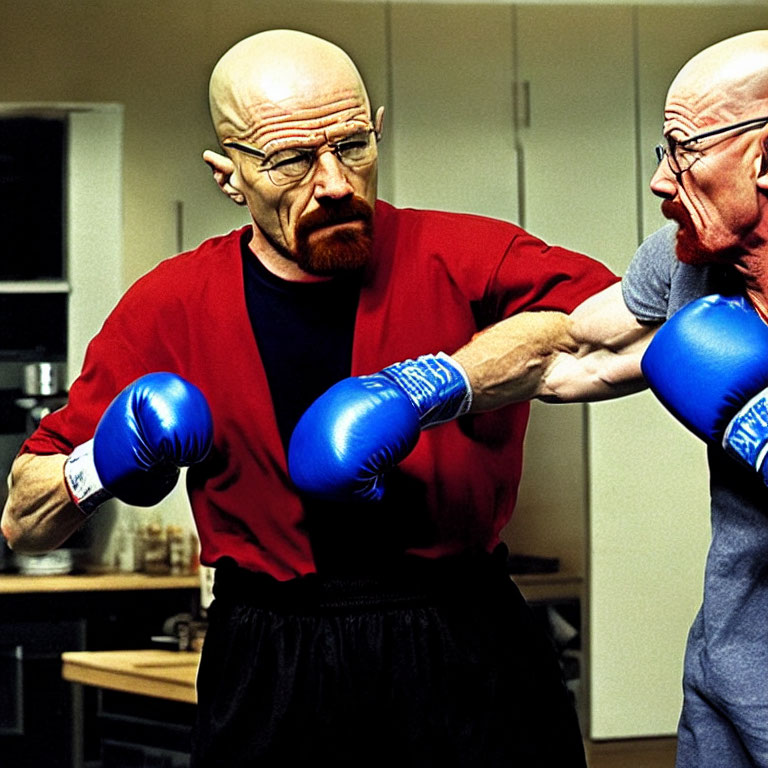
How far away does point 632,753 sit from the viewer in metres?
4.38

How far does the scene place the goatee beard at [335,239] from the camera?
178cm

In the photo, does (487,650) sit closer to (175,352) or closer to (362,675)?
(362,675)

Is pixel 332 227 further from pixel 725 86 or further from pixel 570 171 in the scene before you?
pixel 570 171

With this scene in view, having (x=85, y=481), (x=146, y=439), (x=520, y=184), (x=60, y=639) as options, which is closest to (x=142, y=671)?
(x=60, y=639)

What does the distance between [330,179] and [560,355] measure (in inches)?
14.3

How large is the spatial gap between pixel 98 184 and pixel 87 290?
321mm

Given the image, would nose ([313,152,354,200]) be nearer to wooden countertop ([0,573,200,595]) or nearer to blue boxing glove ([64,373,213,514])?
blue boxing glove ([64,373,213,514])

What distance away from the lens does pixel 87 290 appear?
4.38 m

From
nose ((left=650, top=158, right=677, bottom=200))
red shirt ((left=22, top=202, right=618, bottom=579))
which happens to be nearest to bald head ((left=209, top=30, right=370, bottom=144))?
red shirt ((left=22, top=202, right=618, bottom=579))

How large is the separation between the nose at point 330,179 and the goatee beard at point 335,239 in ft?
0.07

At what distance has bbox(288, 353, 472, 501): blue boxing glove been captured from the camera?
1646 mm

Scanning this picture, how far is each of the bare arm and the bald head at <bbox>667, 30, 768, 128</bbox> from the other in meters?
0.35

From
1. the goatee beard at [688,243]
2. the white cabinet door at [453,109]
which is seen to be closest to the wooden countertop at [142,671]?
the white cabinet door at [453,109]

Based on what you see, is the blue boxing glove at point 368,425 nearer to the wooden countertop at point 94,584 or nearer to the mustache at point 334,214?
the mustache at point 334,214
